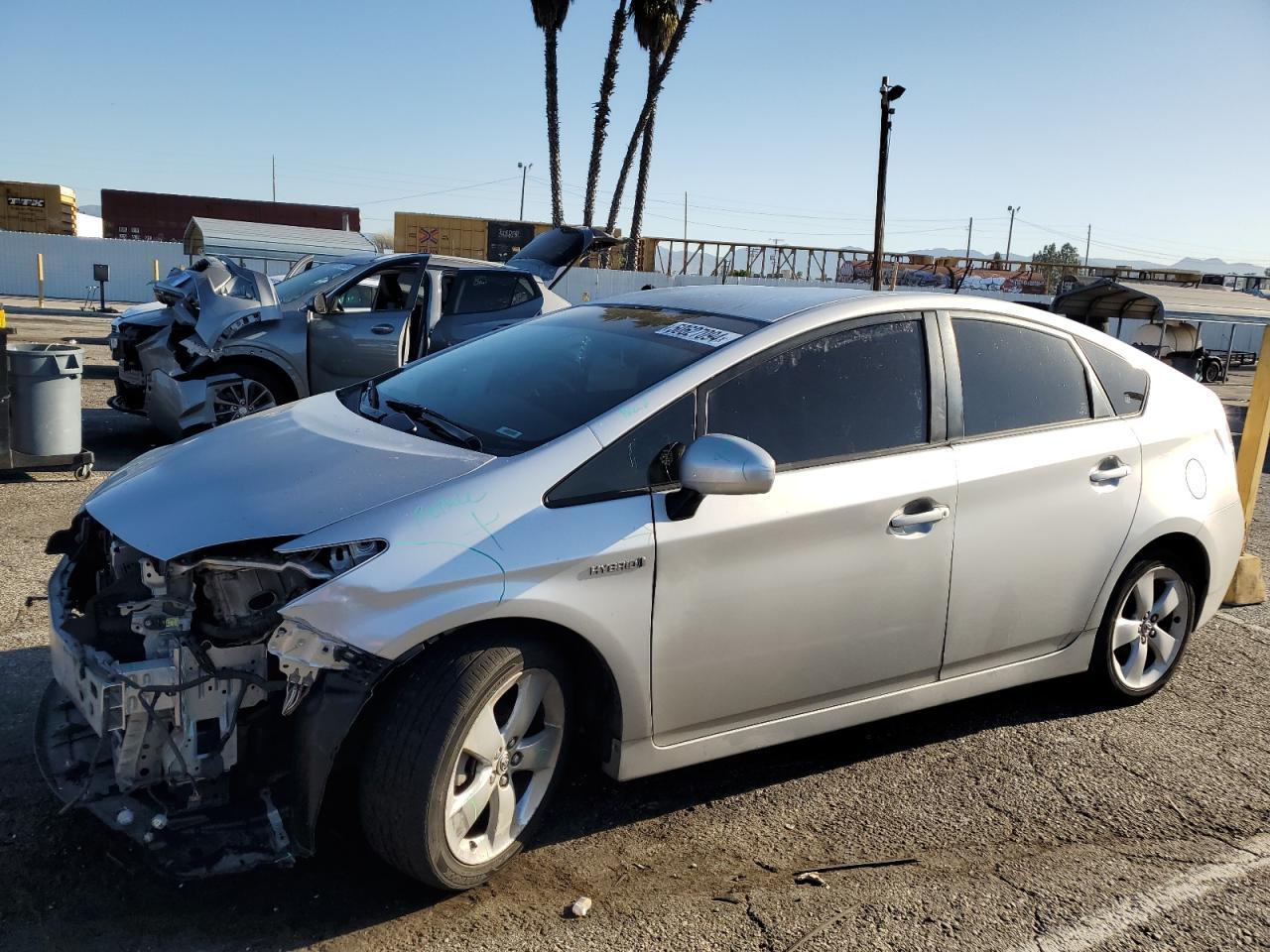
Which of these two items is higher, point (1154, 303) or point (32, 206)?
point (32, 206)

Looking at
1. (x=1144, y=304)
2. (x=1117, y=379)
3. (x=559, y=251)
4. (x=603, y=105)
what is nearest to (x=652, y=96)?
(x=603, y=105)

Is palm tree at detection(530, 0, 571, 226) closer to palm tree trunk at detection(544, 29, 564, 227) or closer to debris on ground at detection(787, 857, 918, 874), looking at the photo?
palm tree trunk at detection(544, 29, 564, 227)

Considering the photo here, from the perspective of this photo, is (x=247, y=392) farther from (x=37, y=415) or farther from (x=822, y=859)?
(x=822, y=859)

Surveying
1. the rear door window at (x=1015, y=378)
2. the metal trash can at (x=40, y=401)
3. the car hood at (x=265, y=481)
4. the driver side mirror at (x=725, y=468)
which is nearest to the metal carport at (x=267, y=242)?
the metal trash can at (x=40, y=401)

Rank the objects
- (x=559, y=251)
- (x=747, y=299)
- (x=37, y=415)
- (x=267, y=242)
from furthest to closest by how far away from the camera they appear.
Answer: (x=267, y=242) → (x=559, y=251) → (x=37, y=415) → (x=747, y=299)

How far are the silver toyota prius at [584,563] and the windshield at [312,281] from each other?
5492 millimetres

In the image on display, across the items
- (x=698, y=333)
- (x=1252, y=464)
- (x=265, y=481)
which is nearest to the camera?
(x=265, y=481)

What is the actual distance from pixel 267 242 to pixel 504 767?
2580 cm

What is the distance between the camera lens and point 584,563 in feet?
9.14

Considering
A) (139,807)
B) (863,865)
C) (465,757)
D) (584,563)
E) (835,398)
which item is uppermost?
(835,398)

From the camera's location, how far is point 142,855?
283 cm

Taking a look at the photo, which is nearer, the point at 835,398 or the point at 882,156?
the point at 835,398

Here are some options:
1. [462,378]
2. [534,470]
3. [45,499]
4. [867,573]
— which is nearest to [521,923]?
[534,470]

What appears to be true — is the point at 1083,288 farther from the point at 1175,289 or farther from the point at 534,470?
the point at 534,470
